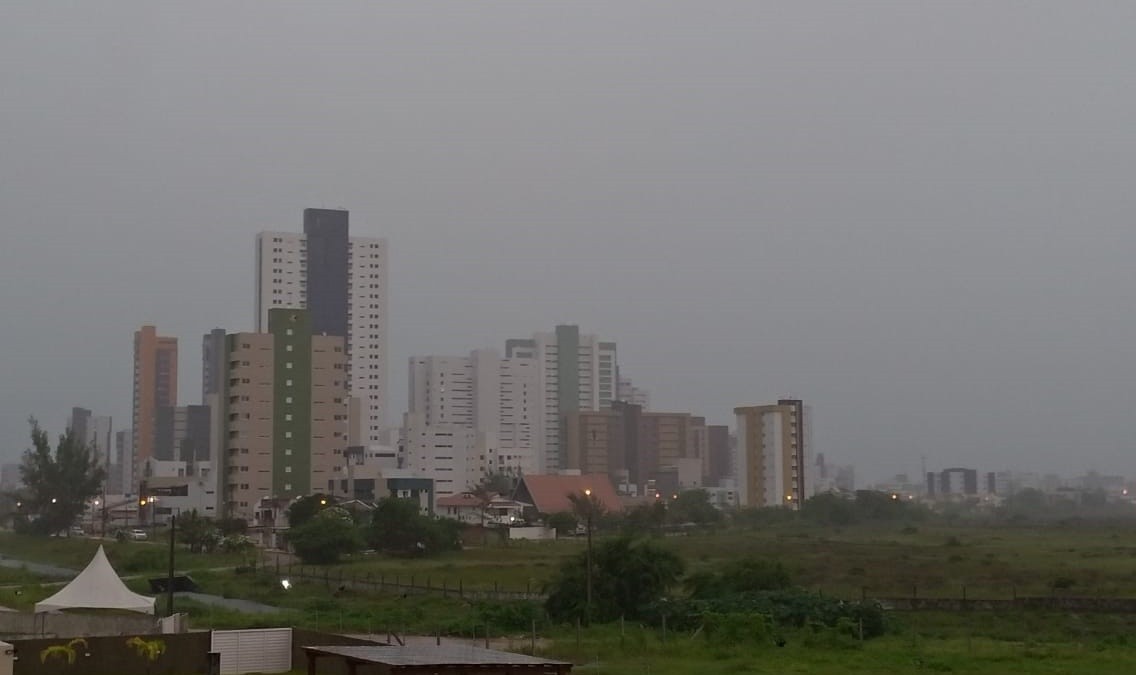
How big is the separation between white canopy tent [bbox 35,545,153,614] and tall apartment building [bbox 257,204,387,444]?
117 metres

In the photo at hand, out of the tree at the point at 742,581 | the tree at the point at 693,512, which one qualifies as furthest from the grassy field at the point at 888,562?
the tree at the point at 693,512

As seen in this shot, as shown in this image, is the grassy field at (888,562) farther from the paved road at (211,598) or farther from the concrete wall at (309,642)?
the concrete wall at (309,642)

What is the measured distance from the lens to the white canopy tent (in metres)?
32.8

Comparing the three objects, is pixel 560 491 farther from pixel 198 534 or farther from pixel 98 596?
pixel 98 596

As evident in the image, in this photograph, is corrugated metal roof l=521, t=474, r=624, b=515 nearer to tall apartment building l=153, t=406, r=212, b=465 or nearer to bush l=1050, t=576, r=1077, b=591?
bush l=1050, t=576, r=1077, b=591

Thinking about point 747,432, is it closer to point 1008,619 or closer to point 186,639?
point 1008,619

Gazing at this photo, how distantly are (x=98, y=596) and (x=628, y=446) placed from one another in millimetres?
125169

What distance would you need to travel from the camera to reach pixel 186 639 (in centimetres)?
2508

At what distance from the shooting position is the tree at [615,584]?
117 feet

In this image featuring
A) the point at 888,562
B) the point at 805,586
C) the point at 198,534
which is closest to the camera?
the point at 805,586

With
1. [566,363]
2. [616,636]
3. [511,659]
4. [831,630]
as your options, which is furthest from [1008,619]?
[566,363]

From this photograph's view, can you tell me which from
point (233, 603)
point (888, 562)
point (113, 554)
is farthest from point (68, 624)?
point (113, 554)

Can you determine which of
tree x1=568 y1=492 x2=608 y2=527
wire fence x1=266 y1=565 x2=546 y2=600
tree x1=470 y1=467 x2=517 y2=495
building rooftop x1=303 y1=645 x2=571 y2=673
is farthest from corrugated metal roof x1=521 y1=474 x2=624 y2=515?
building rooftop x1=303 y1=645 x2=571 y2=673

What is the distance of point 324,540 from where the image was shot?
5972cm
